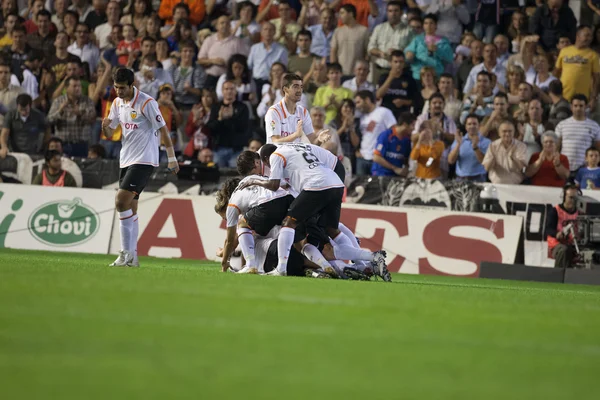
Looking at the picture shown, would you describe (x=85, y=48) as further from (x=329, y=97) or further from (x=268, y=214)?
(x=268, y=214)

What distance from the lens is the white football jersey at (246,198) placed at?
13.2 meters

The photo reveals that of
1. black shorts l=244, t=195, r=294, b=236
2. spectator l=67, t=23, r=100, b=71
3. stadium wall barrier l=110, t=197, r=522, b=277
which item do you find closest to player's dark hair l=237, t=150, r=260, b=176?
black shorts l=244, t=195, r=294, b=236

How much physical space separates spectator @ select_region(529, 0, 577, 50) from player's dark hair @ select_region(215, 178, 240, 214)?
9.49 metres

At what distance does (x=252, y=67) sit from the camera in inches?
875

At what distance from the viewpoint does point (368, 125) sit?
794 inches

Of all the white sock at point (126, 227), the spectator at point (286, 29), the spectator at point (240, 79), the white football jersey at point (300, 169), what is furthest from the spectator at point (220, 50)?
the white football jersey at point (300, 169)

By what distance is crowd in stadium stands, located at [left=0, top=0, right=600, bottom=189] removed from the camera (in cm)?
1919

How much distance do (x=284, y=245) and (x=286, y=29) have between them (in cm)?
1053

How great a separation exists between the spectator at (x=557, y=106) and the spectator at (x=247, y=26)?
259 inches

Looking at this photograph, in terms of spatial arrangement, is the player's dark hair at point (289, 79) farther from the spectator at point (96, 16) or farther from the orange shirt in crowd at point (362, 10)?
the spectator at point (96, 16)

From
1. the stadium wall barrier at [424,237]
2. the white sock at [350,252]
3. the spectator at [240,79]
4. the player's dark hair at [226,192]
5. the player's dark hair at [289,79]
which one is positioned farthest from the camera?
the spectator at [240,79]

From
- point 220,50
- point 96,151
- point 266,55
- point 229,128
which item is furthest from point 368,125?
point 96,151

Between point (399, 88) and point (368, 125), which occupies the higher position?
point (399, 88)

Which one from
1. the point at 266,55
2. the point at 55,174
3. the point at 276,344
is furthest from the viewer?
the point at 266,55
